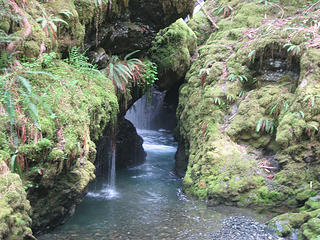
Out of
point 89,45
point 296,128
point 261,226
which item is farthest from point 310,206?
point 89,45

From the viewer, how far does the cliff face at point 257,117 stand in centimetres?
685

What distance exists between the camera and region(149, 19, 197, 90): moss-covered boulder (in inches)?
435

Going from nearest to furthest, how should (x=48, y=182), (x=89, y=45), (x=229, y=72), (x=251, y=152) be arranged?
(x=48, y=182) → (x=251, y=152) → (x=89, y=45) → (x=229, y=72)

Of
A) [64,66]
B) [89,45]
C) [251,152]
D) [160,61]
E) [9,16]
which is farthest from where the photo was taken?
[160,61]

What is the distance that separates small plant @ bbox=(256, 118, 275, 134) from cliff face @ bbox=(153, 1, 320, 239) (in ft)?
0.08

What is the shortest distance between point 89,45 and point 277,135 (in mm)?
5439

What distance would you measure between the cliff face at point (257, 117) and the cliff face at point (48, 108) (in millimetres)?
2781

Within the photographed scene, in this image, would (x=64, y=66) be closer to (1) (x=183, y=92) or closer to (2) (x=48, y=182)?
(2) (x=48, y=182)

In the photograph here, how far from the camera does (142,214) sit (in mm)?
6793

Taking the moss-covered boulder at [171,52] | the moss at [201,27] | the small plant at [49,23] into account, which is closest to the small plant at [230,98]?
the moss-covered boulder at [171,52]

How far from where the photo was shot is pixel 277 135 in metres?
7.27

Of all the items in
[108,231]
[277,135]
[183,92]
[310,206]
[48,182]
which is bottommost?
[108,231]

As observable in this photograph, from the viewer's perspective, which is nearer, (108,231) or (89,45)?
(108,231)

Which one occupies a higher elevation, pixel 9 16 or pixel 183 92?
pixel 9 16
